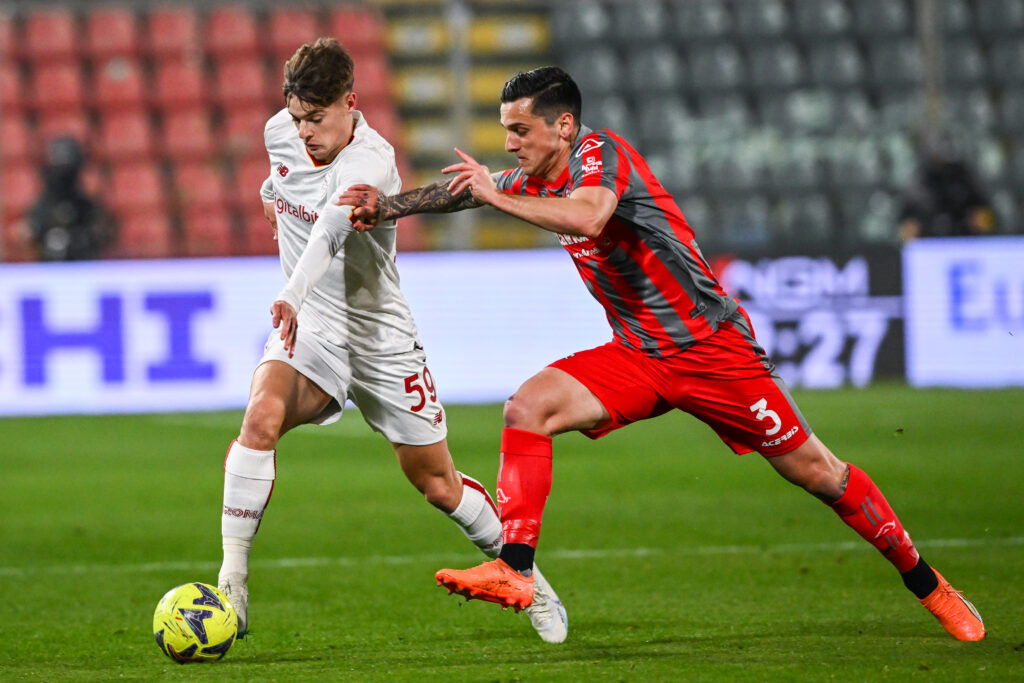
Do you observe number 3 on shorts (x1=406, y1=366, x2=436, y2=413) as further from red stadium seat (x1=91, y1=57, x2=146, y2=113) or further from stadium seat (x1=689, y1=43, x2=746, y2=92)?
red stadium seat (x1=91, y1=57, x2=146, y2=113)

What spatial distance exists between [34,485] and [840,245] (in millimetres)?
7727

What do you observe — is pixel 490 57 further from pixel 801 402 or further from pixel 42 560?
pixel 42 560

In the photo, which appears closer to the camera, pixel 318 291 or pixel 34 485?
pixel 318 291

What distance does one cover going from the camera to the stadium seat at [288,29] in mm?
17609

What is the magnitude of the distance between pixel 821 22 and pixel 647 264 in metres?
13.8

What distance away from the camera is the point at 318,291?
16.5 feet

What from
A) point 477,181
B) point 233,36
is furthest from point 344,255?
point 233,36

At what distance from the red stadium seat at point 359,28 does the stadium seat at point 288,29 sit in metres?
0.25

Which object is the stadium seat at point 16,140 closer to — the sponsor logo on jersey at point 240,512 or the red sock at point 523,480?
the sponsor logo on jersey at point 240,512

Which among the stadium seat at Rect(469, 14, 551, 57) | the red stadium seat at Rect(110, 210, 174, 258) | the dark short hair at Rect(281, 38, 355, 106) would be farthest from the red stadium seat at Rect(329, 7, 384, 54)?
the dark short hair at Rect(281, 38, 355, 106)

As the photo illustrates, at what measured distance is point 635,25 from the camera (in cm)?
1742

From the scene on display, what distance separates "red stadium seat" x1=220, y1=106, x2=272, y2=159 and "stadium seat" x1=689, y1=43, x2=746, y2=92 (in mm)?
5301

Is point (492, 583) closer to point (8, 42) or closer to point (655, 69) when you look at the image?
point (655, 69)

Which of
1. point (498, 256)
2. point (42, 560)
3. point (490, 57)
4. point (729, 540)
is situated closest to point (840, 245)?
point (498, 256)
